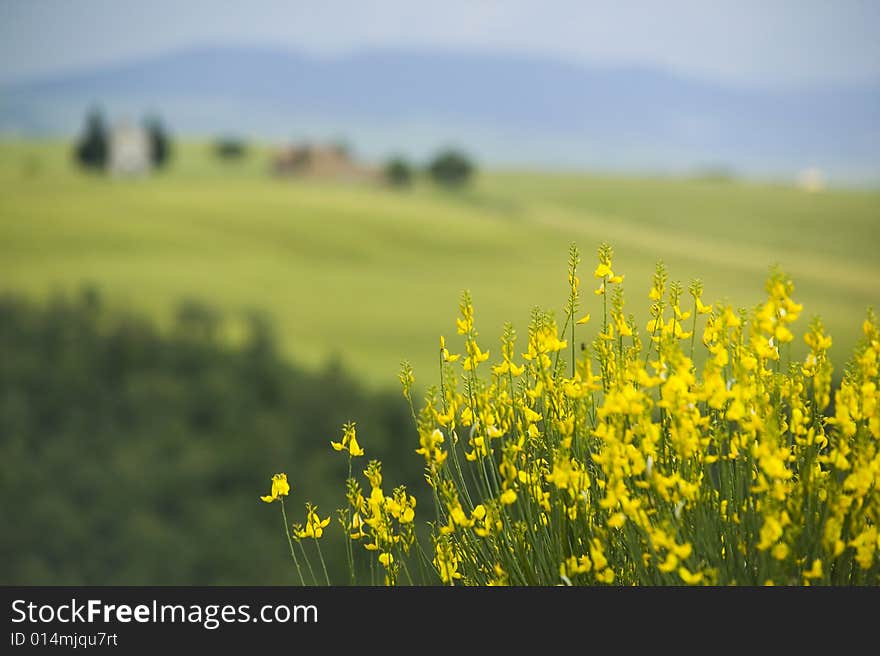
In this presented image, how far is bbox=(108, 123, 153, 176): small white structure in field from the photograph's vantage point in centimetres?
2523

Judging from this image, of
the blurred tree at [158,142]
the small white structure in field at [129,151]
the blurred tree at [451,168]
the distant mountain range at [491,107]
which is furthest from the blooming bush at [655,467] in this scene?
the distant mountain range at [491,107]

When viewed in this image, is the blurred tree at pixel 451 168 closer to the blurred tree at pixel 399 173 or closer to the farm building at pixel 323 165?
the blurred tree at pixel 399 173

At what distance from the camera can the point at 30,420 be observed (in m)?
13.6

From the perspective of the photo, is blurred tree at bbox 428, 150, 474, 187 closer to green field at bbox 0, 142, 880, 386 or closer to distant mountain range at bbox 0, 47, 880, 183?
green field at bbox 0, 142, 880, 386

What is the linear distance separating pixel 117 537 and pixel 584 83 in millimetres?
74106

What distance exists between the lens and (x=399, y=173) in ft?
94.2

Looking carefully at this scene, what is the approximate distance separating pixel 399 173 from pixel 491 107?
79380mm

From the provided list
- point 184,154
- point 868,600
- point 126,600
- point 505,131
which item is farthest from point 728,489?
point 505,131

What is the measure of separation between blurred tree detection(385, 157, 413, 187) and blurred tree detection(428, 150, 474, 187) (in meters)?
0.96

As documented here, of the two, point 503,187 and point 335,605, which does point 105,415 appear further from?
point 503,187

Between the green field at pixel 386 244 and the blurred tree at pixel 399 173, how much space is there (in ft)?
1.47

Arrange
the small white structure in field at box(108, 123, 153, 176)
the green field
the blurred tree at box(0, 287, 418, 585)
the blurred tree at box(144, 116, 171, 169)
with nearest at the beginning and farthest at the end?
1. the blurred tree at box(0, 287, 418, 585)
2. the green field
3. the small white structure in field at box(108, 123, 153, 176)
4. the blurred tree at box(144, 116, 171, 169)

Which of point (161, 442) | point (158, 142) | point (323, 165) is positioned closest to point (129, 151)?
point (158, 142)

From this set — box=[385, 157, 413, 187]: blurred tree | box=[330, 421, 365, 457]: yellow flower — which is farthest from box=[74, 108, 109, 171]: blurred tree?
box=[330, 421, 365, 457]: yellow flower
